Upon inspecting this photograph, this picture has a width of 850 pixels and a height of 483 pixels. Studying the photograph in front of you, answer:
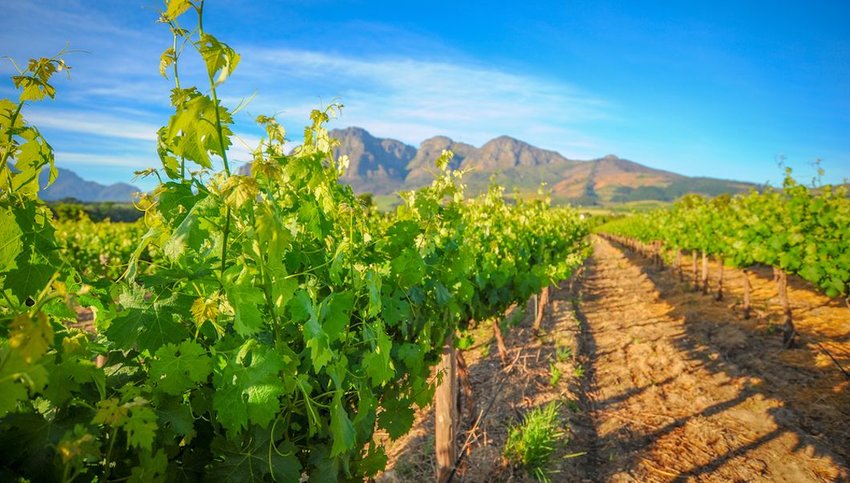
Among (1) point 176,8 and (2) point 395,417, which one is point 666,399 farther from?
(1) point 176,8

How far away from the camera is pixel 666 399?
280 inches

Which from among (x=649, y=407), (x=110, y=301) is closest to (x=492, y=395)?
(x=649, y=407)

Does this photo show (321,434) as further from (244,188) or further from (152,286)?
(244,188)

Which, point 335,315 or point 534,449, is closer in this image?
point 335,315

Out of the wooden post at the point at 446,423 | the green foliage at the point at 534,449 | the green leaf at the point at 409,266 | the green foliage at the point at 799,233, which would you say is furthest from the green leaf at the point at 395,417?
the green foliage at the point at 799,233

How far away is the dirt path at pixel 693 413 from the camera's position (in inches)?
208

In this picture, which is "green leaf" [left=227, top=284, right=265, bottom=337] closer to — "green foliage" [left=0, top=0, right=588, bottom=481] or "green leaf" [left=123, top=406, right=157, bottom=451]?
"green foliage" [left=0, top=0, right=588, bottom=481]

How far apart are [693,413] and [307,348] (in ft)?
23.1

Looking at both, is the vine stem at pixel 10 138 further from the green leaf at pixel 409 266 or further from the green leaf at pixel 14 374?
the green leaf at pixel 409 266

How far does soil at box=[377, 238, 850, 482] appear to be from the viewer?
5281mm

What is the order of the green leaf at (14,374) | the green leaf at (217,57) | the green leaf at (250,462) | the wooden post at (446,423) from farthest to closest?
1. the wooden post at (446,423)
2. the green leaf at (250,462)
3. the green leaf at (217,57)
4. the green leaf at (14,374)

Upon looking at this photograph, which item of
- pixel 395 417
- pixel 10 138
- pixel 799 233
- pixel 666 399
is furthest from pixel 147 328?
pixel 799 233

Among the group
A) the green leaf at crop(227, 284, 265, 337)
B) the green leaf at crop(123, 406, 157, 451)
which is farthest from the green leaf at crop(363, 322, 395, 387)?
the green leaf at crop(123, 406, 157, 451)

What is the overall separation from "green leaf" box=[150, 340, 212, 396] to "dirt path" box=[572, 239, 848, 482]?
5.24 m
